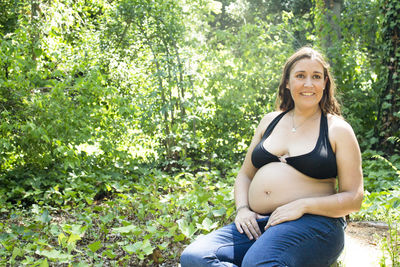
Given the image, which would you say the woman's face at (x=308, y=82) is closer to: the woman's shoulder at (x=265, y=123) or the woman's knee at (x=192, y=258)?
the woman's shoulder at (x=265, y=123)

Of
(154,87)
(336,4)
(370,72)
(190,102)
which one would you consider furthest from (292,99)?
(336,4)

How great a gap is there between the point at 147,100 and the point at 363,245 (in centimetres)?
384

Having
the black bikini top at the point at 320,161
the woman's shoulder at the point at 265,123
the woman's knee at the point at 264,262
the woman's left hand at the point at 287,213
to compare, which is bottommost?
the woman's knee at the point at 264,262

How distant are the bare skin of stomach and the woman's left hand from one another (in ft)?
0.25

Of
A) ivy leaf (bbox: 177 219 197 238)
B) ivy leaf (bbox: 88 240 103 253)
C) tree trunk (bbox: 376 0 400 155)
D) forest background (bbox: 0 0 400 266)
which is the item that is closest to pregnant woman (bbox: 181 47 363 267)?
ivy leaf (bbox: 177 219 197 238)

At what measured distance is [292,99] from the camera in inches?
97.1

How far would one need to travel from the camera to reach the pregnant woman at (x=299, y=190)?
184 centimetres

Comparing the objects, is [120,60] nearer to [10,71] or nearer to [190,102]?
[190,102]

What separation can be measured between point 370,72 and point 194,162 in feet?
11.1

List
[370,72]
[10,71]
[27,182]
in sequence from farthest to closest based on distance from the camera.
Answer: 1. [370,72]
2. [27,182]
3. [10,71]

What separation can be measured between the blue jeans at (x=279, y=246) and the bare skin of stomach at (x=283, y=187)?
10 centimetres

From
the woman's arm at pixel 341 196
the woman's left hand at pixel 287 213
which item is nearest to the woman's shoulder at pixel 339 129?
the woman's arm at pixel 341 196

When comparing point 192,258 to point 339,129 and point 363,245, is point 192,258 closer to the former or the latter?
point 339,129

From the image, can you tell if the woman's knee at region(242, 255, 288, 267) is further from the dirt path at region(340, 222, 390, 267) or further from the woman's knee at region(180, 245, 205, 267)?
the dirt path at region(340, 222, 390, 267)
